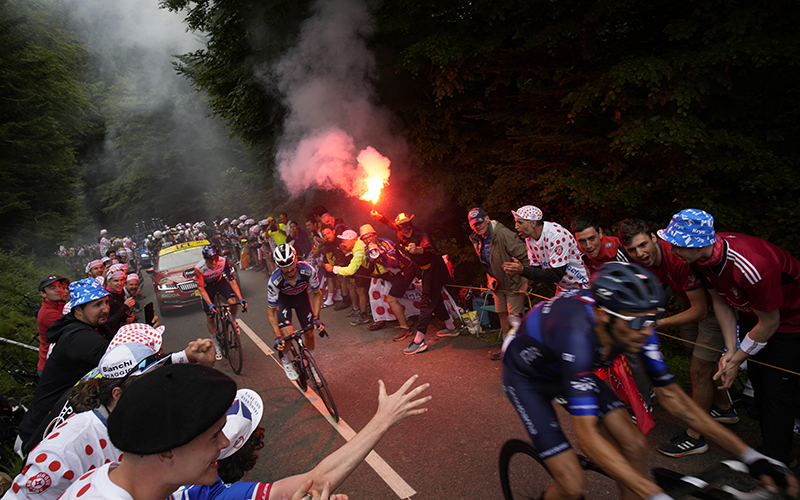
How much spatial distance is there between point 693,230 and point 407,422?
358 cm

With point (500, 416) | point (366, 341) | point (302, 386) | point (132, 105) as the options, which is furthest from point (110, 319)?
point (132, 105)

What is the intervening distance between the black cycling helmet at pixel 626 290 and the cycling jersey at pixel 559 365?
24 cm

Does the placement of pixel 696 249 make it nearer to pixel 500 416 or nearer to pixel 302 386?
pixel 500 416

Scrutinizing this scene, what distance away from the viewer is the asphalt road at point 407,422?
3.79 metres

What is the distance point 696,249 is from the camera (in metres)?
3.00

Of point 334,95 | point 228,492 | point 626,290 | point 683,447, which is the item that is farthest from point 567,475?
point 334,95

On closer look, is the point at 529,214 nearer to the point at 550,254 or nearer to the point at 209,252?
the point at 550,254

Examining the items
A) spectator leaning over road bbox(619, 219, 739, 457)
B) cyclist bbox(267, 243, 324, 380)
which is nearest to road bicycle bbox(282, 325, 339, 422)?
cyclist bbox(267, 243, 324, 380)

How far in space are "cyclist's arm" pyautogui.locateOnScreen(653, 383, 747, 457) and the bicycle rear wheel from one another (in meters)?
3.88

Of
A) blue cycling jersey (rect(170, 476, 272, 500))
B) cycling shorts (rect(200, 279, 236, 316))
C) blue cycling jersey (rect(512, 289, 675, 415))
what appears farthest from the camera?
cycling shorts (rect(200, 279, 236, 316))

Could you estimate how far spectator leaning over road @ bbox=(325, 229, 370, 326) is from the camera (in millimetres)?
7535

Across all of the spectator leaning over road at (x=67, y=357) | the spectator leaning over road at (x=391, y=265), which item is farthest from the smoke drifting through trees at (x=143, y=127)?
the spectator leaning over road at (x=67, y=357)

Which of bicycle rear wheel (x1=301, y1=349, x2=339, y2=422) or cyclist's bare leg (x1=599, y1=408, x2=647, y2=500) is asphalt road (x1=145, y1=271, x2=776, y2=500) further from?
cyclist's bare leg (x1=599, y1=408, x2=647, y2=500)

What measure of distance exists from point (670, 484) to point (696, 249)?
1.67 metres
